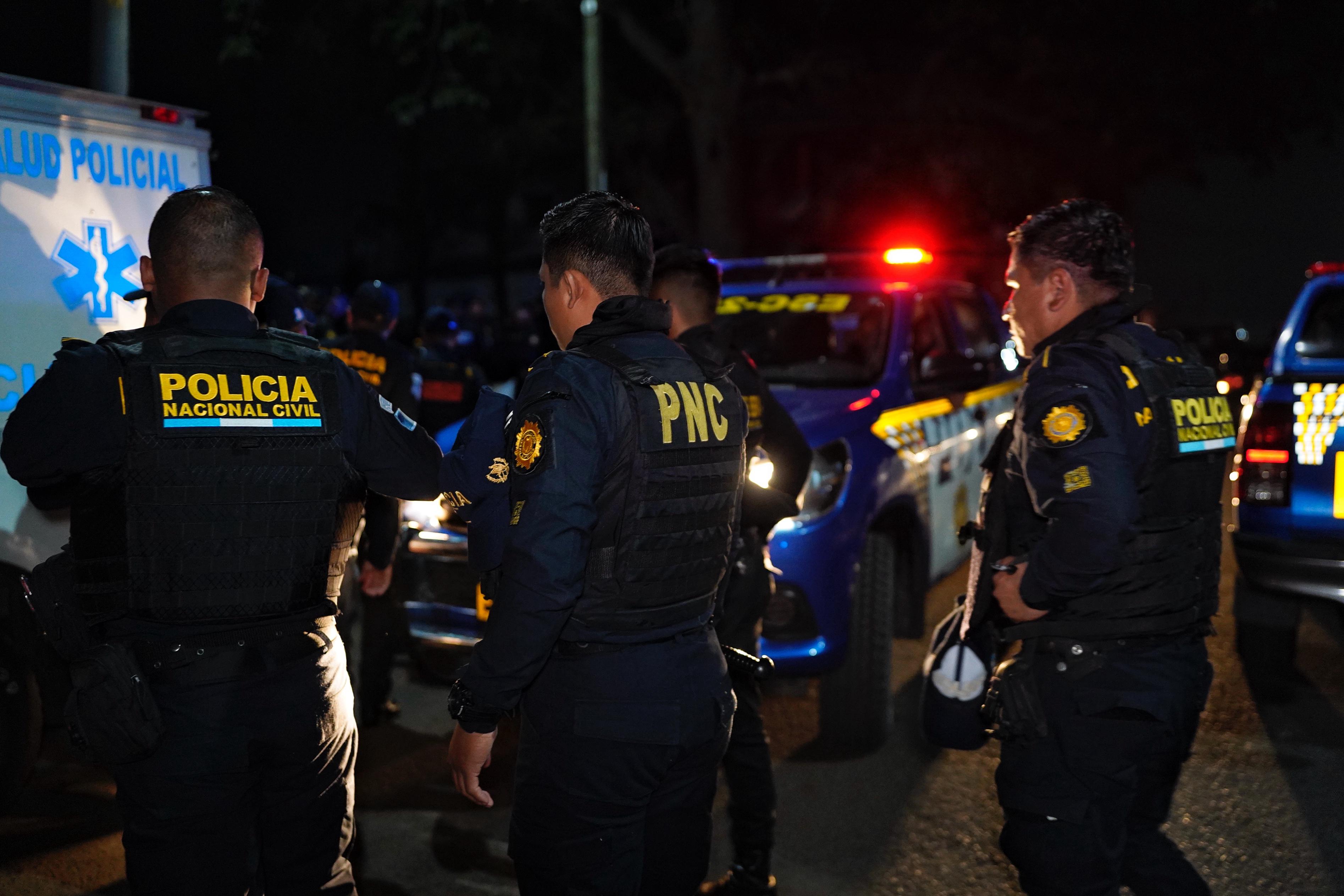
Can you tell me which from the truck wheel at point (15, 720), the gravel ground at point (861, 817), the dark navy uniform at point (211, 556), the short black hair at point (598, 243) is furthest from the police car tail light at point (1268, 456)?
the truck wheel at point (15, 720)

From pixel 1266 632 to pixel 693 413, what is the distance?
448 centimetres

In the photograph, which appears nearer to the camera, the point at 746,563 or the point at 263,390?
the point at 263,390

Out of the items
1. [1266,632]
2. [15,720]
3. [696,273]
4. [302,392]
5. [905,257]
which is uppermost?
[905,257]

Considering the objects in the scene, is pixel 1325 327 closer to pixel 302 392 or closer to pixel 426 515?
pixel 426 515

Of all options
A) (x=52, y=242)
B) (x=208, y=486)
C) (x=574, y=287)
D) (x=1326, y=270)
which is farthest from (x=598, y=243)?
(x=1326, y=270)

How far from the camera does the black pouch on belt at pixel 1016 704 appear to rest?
259cm

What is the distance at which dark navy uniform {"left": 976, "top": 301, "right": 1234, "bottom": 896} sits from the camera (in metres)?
2.52

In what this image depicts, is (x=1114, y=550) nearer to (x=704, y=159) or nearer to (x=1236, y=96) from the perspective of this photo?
(x=704, y=159)

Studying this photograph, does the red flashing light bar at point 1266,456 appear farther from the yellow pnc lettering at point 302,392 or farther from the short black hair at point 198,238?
the short black hair at point 198,238

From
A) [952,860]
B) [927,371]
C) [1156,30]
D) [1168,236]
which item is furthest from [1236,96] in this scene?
[952,860]

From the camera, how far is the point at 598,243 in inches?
93.1

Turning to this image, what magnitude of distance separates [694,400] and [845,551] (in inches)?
89.7

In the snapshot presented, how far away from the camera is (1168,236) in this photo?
26047 millimetres

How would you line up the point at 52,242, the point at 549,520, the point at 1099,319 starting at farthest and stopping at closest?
the point at 52,242
the point at 1099,319
the point at 549,520
